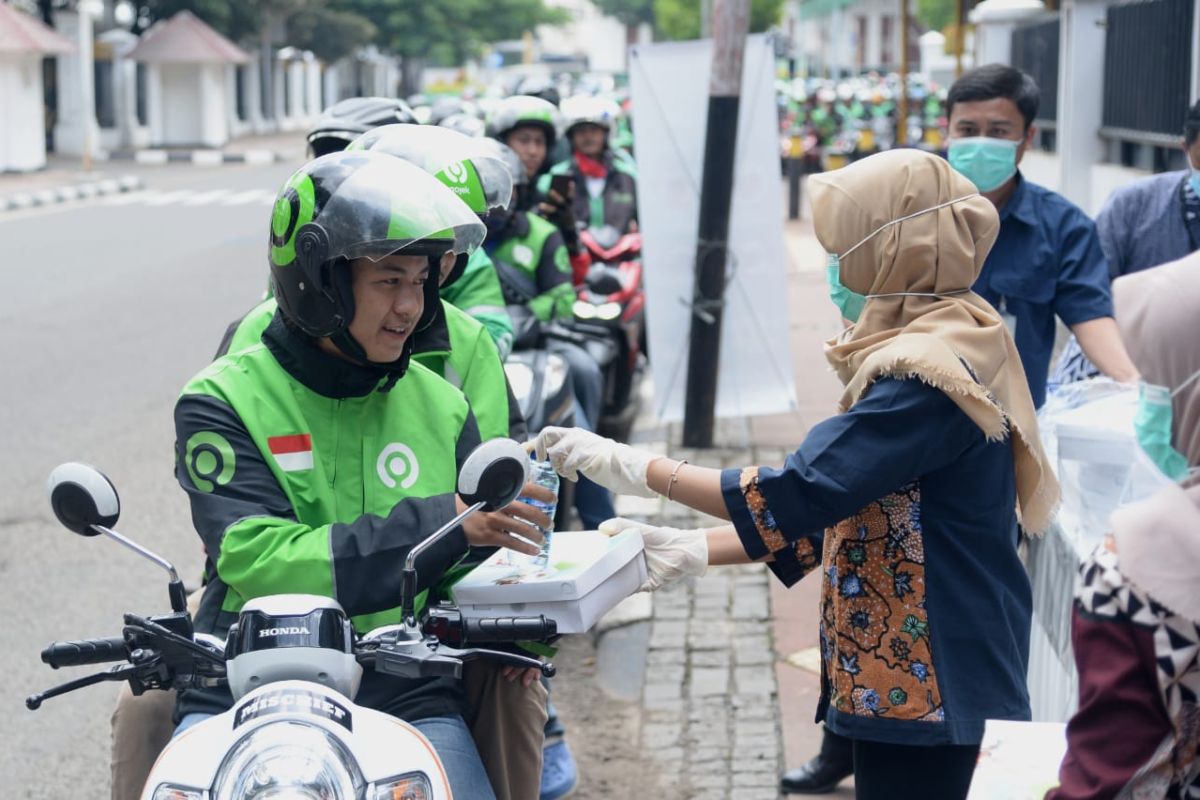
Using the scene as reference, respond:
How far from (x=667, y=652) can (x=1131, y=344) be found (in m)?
4.04

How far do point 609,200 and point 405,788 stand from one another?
22.9ft

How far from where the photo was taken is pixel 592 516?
250 inches

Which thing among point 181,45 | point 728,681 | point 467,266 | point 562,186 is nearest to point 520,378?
point 467,266

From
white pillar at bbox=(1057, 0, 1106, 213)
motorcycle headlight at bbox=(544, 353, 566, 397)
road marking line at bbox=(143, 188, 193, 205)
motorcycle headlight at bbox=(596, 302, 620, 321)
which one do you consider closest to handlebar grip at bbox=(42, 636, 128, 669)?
motorcycle headlight at bbox=(544, 353, 566, 397)

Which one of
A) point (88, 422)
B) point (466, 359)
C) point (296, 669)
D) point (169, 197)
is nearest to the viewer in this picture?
point (296, 669)

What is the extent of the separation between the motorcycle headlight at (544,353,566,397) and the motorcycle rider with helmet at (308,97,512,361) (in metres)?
0.63

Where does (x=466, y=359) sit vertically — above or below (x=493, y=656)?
above

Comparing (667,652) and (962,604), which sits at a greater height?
(962,604)

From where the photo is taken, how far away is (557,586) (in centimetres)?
262

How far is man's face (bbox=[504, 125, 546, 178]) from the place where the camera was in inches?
274

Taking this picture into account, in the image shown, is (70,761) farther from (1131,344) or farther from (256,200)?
(256,200)

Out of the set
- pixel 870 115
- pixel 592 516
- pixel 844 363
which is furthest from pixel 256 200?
pixel 844 363

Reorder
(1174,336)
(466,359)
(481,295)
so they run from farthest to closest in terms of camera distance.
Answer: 1. (481,295)
2. (466,359)
3. (1174,336)

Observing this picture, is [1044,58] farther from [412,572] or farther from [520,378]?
[412,572]
